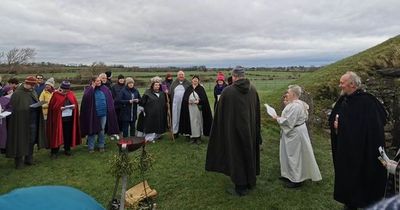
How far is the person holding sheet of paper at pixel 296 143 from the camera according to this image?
7.71 m

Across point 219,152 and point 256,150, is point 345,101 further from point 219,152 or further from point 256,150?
point 219,152

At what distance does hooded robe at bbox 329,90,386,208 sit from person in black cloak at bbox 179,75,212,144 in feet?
19.3

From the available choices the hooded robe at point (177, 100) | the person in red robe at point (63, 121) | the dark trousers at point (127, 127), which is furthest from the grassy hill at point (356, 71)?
the person in red robe at point (63, 121)

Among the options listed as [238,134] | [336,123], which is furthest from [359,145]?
[238,134]

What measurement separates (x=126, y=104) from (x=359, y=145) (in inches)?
303

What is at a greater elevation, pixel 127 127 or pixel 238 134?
pixel 238 134

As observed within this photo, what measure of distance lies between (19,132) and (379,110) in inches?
327

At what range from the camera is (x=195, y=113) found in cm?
1187

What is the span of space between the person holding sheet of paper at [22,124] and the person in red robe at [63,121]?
456 millimetres

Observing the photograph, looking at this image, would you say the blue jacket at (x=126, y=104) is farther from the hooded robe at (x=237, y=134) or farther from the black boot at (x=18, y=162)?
the hooded robe at (x=237, y=134)

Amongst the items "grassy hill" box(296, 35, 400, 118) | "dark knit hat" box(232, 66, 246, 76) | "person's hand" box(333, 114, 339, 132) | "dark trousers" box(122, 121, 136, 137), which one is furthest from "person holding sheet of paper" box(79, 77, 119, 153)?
"grassy hill" box(296, 35, 400, 118)

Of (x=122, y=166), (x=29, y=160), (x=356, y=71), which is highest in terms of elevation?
(x=356, y=71)

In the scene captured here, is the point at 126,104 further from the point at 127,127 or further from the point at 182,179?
the point at 182,179

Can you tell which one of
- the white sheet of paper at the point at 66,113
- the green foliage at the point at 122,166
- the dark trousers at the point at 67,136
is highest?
the white sheet of paper at the point at 66,113
